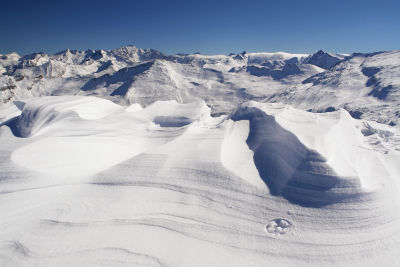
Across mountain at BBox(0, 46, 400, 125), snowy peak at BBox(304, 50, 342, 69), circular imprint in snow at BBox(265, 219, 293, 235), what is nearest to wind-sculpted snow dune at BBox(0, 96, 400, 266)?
circular imprint in snow at BBox(265, 219, 293, 235)

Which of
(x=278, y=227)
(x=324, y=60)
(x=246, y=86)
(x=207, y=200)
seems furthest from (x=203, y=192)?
(x=324, y=60)

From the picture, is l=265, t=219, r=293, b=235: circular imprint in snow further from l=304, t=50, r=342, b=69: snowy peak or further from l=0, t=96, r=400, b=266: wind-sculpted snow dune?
l=304, t=50, r=342, b=69: snowy peak

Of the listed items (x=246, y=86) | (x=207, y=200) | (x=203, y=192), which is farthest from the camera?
(x=246, y=86)

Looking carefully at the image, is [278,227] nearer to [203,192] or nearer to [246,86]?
[203,192]

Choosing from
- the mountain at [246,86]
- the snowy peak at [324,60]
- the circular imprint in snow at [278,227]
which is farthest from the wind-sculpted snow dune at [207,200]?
the snowy peak at [324,60]

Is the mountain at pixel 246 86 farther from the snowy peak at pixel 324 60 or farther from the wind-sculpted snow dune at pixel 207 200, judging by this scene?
the snowy peak at pixel 324 60

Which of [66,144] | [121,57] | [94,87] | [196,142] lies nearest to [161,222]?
[196,142]

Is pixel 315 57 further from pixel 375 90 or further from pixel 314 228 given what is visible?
pixel 314 228
